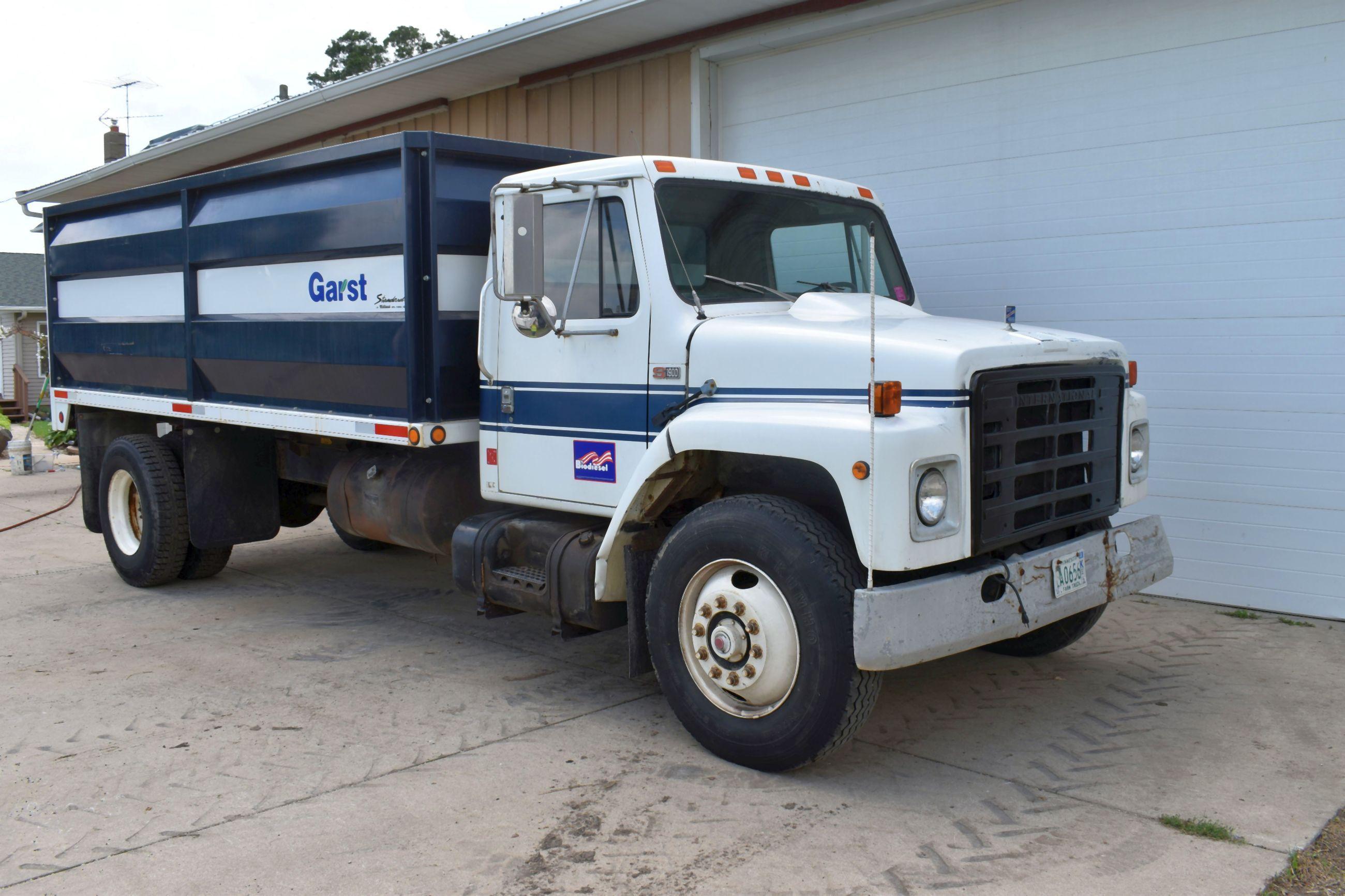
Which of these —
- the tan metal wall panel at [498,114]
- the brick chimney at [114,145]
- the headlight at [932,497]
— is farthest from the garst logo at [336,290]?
the brick chimney at [114,145]

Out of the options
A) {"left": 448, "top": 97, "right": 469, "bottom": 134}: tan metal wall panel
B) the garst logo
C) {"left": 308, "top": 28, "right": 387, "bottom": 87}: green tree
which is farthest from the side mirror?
{"left": 308, "top": 28, "right": 387, "bottom": 87}: green tree

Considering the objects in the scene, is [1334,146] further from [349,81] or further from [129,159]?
[129,159]

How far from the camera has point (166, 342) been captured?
7.63 meters

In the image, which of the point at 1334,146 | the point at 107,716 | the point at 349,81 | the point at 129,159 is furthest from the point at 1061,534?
the point at 129,159

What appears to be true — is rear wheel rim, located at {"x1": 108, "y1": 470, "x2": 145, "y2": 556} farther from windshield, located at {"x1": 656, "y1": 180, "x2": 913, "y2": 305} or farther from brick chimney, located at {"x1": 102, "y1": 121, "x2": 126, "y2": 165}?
brick chimney, located at {"x1": 102, "y1": 121, "x2": 126, "y2": 165}

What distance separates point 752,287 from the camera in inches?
204

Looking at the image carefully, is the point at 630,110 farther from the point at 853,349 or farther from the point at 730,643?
the point at 730,643

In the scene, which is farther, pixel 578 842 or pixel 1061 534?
pixel 1061 534

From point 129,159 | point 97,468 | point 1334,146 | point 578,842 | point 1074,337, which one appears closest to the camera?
point 578,842

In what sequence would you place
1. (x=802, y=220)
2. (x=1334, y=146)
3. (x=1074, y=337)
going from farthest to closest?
(x=1334, y=146), (x=802, y=220), (x=1074, y=337)

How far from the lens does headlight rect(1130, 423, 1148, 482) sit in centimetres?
529

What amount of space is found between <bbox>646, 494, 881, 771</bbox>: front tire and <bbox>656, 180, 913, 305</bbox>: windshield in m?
1.13

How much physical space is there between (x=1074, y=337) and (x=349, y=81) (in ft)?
31.4

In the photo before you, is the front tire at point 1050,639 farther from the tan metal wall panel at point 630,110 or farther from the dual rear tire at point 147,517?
the tan metal wall panel at point 630,110
